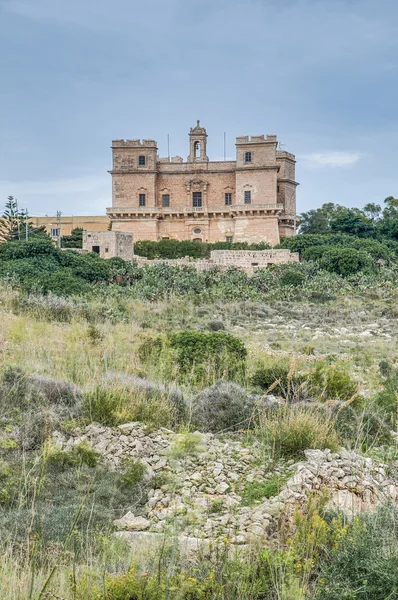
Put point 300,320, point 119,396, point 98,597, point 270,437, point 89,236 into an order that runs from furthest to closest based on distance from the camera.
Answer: point 89,236 < point 300,320 < point 119,396 < point 270,437 < point 98,597

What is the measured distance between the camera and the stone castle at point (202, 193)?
38000 mm

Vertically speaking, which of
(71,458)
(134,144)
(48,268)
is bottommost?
(71,458)

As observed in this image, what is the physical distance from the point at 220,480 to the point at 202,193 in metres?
35.5

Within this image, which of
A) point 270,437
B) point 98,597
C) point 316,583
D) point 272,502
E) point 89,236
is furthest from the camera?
point 89,236

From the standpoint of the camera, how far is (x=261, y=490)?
463 centimetres

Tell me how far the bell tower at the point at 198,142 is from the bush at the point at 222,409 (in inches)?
1353

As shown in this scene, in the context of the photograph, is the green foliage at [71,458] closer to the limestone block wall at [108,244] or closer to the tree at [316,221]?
the limestone block wall at [108,244]

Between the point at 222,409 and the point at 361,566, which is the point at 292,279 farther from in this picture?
the point at 361,566

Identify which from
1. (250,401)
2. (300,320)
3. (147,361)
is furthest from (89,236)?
(250,401)

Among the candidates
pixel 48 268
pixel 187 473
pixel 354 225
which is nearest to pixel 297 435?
pixel 187 473

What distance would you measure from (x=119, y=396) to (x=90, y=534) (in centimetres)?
236

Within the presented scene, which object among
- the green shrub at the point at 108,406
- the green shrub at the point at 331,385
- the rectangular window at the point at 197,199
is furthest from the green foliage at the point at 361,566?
the rectangular window at the point at 197,199

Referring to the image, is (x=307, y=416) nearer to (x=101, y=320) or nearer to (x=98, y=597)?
(x=98, y=597)

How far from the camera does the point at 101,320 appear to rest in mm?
13672
